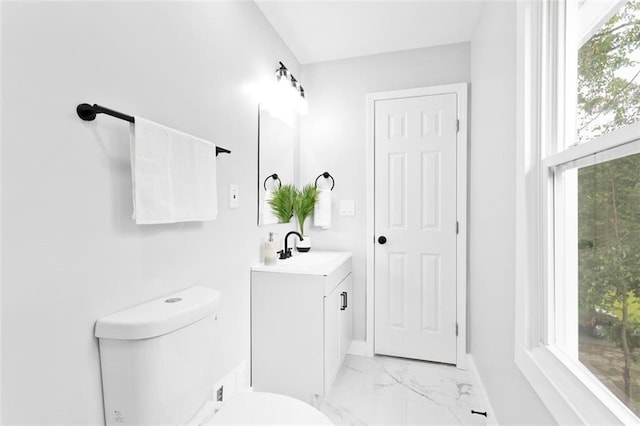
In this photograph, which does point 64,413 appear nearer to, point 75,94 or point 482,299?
point 75,94

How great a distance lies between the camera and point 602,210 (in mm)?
799

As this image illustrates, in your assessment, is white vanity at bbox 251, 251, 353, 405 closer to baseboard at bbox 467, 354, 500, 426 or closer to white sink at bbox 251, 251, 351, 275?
white sink at bbox 251, 251, 351, 275

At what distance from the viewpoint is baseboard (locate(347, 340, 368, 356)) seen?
8.15 feet

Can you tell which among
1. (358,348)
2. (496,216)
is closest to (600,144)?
(496,216)

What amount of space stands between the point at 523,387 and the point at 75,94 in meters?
1.79

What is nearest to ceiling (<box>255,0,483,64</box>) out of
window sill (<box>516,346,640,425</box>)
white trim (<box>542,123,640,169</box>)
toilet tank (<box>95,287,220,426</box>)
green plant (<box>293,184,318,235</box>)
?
green plant (<box>293,184,318,235</box>)

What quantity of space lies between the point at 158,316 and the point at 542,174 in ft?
4.49

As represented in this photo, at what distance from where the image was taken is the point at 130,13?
1.06 meters

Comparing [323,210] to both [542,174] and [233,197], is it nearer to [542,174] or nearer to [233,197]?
[233,197]

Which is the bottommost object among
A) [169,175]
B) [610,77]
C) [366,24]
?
[169,175]

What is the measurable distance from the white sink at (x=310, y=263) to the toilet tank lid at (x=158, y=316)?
60 cm

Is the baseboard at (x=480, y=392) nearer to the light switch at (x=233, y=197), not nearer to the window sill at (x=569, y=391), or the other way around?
the window sill at (x=569, y=391)

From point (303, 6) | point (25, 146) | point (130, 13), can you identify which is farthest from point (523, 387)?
point (303, 6)

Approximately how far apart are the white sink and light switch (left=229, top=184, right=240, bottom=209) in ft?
1.32
